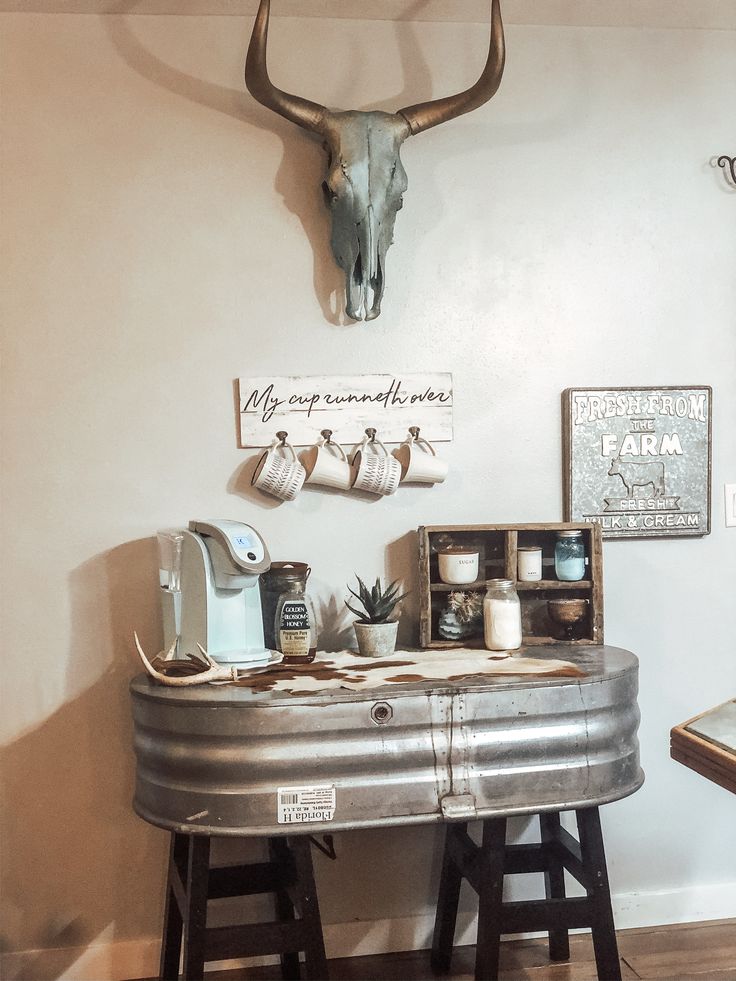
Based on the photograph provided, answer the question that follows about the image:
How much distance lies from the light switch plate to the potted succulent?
99 cm

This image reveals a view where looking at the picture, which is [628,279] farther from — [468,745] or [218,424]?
[468,745]

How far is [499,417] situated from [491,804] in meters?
1.05

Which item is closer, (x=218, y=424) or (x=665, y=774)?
(x=218, y=424)

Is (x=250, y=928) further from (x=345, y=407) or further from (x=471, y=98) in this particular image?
(x=471, y=98)

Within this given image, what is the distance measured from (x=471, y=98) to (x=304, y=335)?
2.39ft

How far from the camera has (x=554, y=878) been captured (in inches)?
95.2

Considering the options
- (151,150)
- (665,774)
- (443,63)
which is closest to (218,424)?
(151,150)

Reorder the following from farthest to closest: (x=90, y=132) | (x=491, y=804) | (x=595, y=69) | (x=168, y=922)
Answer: (x=595, y=69) → (x=90, y=132) → (x=168, y=922) → (x=491, y=804)

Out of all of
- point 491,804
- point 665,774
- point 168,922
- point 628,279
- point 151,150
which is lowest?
point 168,922

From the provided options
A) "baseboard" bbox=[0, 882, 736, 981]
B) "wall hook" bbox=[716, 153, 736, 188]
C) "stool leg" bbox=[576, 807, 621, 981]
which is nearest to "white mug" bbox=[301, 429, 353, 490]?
"stool leg" bbox=[576, 807, 621, 981]

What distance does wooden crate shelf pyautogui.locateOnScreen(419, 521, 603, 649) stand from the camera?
95.0 inches

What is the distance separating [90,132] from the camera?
7.93 ft

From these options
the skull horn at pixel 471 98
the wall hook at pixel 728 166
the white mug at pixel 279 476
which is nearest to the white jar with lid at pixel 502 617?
the white mug at pixel 279 476

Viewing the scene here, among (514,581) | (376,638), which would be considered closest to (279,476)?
(376,638)
